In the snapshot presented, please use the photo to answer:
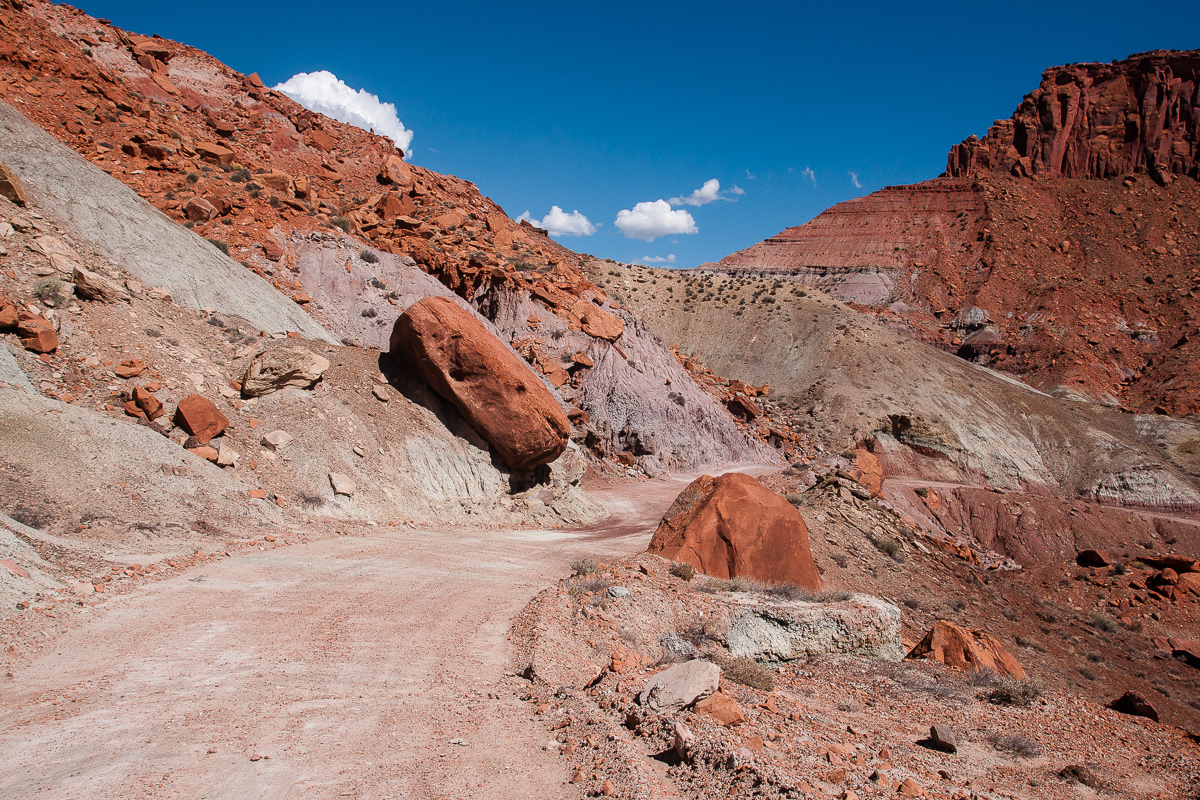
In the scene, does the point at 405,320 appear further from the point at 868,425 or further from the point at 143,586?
the point at 868,425

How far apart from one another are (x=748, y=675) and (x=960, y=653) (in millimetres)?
4371

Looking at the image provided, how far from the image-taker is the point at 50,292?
12156 mm

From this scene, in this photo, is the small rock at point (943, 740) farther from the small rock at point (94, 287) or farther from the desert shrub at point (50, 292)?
the small rock at point (94, 287)

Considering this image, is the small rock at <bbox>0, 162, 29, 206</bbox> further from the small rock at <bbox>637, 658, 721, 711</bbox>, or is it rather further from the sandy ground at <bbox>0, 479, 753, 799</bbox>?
the small rock at <bbox>637, 658, 721, 711</bbox>

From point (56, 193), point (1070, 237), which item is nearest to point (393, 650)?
point (56, 193)

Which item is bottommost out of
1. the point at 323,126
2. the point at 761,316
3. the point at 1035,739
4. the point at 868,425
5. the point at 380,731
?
the point at 1035,739

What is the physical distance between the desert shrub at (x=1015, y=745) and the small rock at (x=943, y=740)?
0.47 metres

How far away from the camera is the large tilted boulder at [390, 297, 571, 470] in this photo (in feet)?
54.8

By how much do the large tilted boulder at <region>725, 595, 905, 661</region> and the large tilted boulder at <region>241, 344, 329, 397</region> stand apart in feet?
39.3

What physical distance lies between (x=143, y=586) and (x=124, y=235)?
39.4ft

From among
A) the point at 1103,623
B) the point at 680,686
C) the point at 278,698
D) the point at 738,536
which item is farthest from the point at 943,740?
the point at 1103,623

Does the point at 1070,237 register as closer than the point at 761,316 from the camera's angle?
No

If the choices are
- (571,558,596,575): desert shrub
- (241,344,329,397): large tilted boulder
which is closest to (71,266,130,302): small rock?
(241,344,329,397): large tilted boulder

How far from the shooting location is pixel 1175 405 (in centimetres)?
4300
